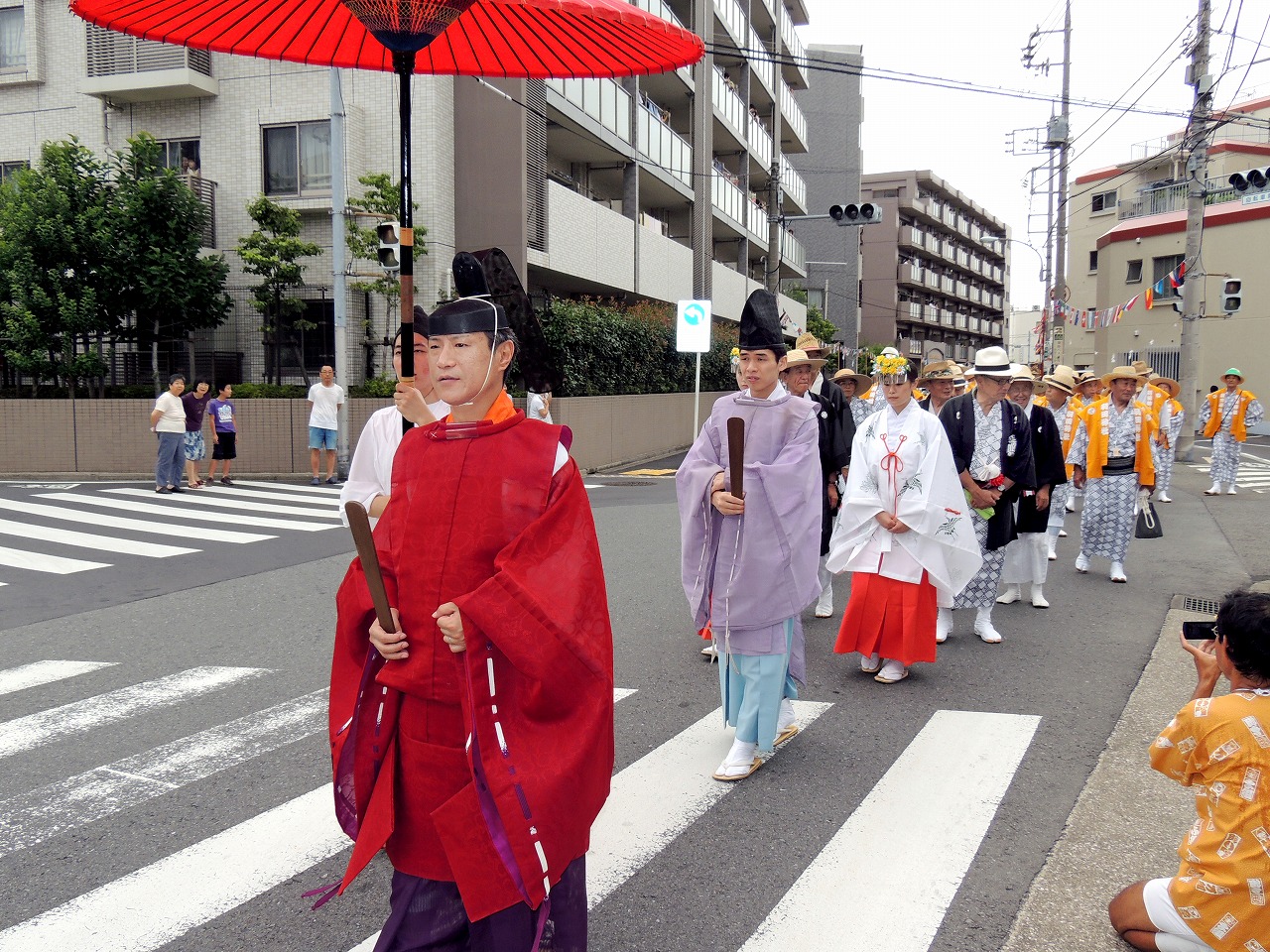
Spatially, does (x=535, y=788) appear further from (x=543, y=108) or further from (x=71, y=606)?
(x=543, y=108)

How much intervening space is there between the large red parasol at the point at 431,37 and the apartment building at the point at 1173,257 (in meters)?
32.1

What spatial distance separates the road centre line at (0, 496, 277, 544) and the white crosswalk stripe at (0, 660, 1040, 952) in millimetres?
5542

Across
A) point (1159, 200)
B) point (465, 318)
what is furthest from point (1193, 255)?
point (465, 318)

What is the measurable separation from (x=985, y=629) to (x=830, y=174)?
52.6 metres

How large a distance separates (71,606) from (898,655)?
6.16 meters

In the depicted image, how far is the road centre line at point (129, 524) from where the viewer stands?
1081 centimetres

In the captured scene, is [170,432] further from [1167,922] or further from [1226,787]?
[1226,787]

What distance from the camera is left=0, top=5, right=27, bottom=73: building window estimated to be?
2034cm

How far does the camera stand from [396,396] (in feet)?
9.55

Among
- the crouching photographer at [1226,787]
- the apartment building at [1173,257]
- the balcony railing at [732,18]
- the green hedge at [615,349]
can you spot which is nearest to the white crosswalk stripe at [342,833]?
the crouching photographer at [1226,787]

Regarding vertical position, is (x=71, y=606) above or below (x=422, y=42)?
below

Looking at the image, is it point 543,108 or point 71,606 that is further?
point 543,108

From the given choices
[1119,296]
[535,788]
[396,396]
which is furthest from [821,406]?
[1119,296]

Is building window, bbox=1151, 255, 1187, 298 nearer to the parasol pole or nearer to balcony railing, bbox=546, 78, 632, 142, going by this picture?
balcony railing, bbox=546, 78, 632, 142
